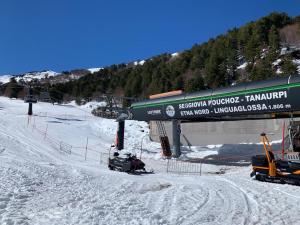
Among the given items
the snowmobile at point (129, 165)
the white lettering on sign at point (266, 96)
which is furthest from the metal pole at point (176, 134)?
the white lettering on sign at point (266, 96)

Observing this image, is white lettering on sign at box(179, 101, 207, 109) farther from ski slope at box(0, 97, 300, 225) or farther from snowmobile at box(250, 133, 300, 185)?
snowmobile at box(250, 133, 300, 185)

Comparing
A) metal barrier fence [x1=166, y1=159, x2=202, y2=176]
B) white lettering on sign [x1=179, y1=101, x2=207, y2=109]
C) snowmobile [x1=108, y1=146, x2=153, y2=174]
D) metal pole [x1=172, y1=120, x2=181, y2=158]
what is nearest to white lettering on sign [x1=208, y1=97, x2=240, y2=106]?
white lettering on sign [x1=179, y1=101, x2=207, y2=109]

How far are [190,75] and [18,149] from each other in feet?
172

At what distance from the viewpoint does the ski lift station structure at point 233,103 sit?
822 inches

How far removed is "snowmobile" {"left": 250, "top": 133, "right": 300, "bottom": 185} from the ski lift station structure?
3977mm

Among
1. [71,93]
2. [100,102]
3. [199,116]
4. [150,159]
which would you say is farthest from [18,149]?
[71,93]

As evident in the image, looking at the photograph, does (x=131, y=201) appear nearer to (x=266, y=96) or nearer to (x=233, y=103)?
Answer: (x=266, y=96)

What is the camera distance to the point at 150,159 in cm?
3188

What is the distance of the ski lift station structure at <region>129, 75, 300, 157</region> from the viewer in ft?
68.5

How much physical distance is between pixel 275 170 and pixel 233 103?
7309 mm

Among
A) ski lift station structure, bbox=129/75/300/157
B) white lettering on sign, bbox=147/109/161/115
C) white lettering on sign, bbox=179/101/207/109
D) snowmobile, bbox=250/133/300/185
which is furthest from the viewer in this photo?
white lettering on sign, bbox=147/109/161/115

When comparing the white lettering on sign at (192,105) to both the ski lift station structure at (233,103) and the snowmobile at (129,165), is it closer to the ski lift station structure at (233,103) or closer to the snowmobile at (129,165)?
the ski lift station structure at (233,103)

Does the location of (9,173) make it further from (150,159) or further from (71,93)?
(71,93)

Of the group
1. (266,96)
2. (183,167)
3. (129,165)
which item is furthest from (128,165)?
(266,96)
